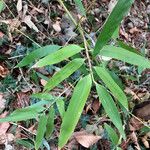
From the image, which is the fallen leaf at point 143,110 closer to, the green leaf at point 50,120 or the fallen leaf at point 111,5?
the green leaf at point 50,120

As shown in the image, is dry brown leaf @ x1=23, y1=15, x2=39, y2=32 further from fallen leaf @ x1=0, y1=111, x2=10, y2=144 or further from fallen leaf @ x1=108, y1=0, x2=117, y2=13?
fallen leaf @ x1=108, y1=0, x2=117, y2=13

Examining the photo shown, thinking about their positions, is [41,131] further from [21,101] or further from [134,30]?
[134,30]

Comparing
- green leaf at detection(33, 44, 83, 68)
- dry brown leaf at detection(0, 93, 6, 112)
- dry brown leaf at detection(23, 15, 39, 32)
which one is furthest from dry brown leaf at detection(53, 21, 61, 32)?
green leaf at detection(33, 44, 83, 68)

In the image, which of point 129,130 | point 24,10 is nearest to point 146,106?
point 129,130

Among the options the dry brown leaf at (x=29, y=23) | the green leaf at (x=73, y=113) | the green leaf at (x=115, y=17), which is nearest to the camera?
the green leaf at (x=115, y=17)

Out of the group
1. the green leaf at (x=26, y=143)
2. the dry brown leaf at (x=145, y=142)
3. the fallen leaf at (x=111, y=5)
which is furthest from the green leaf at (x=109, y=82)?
the fallen leaf at (x=111, y=5)

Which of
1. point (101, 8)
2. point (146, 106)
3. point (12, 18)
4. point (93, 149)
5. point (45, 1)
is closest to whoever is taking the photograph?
point (93, 149)

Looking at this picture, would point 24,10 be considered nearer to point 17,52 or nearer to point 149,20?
point 17,52

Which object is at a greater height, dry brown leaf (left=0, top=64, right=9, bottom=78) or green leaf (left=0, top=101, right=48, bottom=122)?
dry brown leaf (left=0, top=64, right=9, bottom=78)
